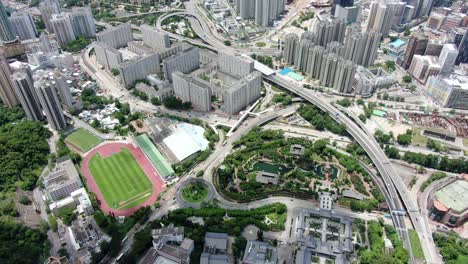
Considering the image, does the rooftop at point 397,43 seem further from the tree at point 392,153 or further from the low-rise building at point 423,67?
the tree at point 392,153

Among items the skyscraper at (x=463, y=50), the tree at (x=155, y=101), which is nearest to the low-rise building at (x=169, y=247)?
the tree at (x=155, y=101)

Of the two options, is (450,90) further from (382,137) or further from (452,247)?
(452,247)

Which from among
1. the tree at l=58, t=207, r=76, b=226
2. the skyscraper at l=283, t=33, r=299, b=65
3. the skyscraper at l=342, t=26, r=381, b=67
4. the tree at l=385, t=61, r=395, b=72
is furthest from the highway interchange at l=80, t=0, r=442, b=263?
the tree at l=385, t=61, r=395, b=72

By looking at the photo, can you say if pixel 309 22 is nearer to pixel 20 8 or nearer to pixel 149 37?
pixel 149 37

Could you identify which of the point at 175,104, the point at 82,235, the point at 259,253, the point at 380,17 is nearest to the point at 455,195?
the point at 259,253

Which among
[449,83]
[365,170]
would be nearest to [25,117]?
[365,170]

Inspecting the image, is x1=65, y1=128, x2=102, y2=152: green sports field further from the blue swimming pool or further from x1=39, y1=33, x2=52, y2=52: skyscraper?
the blue swimming pool
